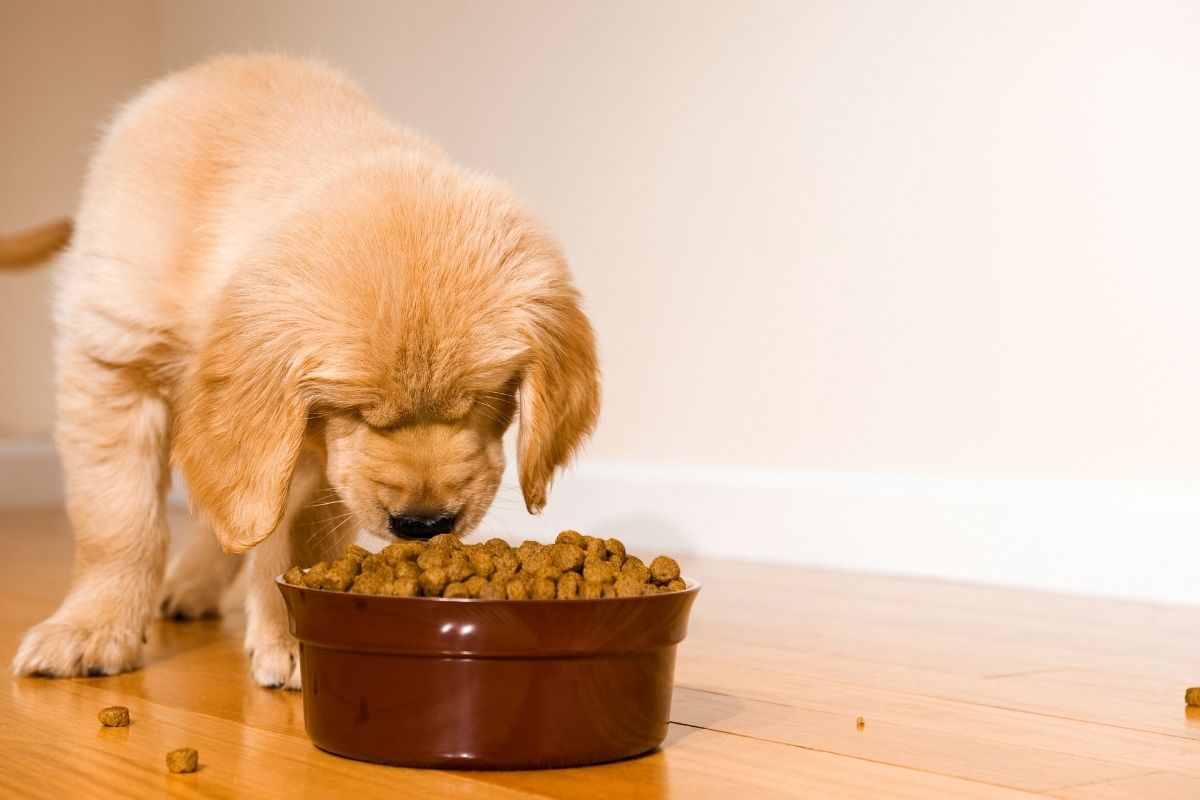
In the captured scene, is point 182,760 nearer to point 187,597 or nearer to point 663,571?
point 663,571

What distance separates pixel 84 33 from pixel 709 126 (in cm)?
328

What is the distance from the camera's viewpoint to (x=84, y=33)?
19.8 feet

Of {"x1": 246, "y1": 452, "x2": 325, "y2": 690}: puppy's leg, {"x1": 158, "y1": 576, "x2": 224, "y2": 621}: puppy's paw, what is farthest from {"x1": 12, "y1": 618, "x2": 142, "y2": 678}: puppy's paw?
{"x1": 158, "y1": 576, "x2": 224, "y2": 621}: puppy's paw

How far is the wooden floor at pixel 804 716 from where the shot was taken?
1591 mm

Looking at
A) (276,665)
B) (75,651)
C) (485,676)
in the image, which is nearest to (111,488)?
(75,651)

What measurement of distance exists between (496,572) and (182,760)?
1.38 ft

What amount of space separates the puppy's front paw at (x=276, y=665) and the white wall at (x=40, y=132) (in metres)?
3.99

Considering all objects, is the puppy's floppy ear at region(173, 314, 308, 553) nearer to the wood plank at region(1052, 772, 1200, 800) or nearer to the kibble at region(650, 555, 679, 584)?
the kibble at region(650, 555, 679, 584)

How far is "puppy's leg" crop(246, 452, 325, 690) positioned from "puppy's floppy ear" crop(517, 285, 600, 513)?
34 centimetres

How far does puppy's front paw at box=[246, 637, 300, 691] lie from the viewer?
2.21 meters

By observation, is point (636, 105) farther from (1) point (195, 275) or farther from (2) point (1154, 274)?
(1) point (195, 275)

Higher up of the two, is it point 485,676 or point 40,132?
point 40,132

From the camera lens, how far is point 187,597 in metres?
3.00

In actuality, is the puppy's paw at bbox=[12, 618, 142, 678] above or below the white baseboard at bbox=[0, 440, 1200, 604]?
below
